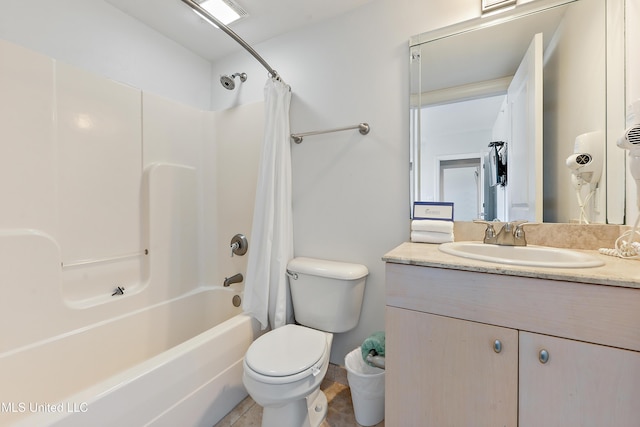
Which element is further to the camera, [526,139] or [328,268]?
[328,268]

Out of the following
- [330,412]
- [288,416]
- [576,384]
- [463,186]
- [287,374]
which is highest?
[463,186]

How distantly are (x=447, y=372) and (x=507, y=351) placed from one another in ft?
0.68

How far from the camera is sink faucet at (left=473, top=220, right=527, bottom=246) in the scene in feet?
3.79

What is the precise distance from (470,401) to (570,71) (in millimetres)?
1432

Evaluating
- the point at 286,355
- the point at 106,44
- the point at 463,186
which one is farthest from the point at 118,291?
the point at 463,186

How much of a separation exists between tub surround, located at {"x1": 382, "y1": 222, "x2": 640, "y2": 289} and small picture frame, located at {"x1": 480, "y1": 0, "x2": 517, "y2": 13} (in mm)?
1056

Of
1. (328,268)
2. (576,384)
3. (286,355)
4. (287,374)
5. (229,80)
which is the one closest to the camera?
(576,384)

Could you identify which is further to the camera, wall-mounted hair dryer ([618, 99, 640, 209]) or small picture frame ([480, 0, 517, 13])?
small picture frame ([480, 0, 517, 13])

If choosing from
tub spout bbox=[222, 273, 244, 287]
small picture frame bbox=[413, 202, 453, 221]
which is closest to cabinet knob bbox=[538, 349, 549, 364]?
small picture frame bbox=[413, 202, 453, 221]

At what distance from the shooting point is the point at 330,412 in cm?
136

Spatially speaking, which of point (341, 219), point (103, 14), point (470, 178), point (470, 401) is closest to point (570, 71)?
point (470, 178)

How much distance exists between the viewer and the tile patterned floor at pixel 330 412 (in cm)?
128

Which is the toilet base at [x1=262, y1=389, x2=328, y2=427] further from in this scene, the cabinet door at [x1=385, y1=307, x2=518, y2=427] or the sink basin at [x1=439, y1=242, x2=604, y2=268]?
the sink basin at [x1=439, y1=242, x2=604, y2=268]

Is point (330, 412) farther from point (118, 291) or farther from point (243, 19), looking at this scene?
point (243, 19)
